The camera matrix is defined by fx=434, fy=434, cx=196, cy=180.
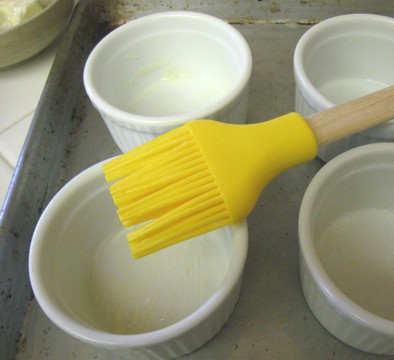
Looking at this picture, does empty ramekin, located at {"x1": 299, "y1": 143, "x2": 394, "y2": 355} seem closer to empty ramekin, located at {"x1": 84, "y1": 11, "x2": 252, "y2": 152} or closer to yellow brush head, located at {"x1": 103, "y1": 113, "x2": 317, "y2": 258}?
yellow brush head, located at {"x1": 103, "y1": 113, "x2": 317, "y2": 258}

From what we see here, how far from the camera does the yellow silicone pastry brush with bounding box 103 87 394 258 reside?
0.48 metres

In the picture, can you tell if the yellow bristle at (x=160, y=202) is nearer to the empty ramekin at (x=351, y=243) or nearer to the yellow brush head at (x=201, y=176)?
the yellow brush head at (x=201, y=176)

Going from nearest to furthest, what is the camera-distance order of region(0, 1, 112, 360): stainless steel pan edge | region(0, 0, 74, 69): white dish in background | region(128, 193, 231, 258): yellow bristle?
region(128, 193, 231, 258): yellow bristle → region(0, 1, 112, 360): stainless steel pan edge → region(0, 0, 74, 69): white dish in background

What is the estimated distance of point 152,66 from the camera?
0.80 metres

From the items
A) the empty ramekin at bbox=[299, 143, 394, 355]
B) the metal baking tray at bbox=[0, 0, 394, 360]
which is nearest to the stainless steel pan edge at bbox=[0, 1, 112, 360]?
the metal baking tray at bbox=[0, 0, 394, 360]

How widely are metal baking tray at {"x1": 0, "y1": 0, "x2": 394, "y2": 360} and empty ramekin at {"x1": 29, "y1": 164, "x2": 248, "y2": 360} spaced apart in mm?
53

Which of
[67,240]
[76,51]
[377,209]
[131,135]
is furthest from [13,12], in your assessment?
[377,209]

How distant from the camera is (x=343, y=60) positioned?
771mm

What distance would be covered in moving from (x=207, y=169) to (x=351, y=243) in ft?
0.83

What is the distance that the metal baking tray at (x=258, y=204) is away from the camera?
1.84 feet

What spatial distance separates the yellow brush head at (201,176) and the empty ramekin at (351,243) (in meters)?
0.08

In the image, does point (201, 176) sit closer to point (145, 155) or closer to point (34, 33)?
point (145, 155)

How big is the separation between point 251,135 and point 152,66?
371 mm

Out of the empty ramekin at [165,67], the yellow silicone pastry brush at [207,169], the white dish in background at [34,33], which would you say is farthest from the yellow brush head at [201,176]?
the white dish in background at [34,33]
